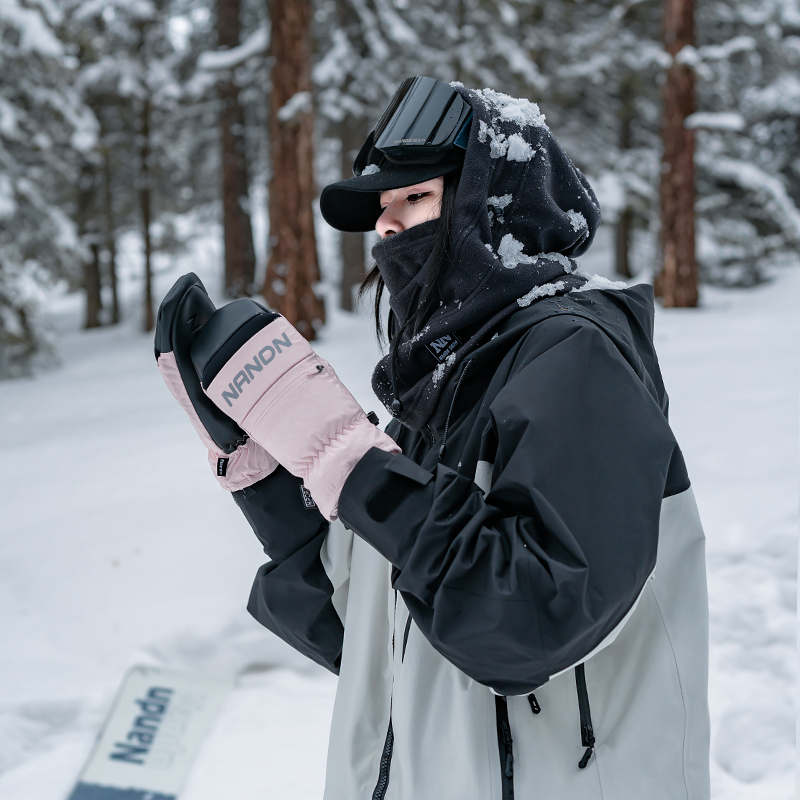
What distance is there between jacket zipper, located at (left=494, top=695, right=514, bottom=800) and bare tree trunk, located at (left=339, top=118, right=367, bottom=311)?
41.5ft

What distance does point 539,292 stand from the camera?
4.18 feet

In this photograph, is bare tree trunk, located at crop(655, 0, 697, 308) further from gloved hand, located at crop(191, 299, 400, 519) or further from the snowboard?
gloved hand, located at crop(191, 299, 400, 519)

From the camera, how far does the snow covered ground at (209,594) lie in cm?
297

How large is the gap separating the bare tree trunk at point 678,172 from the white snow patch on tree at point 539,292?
943 cm

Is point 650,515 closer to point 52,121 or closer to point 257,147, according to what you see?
point 52,121

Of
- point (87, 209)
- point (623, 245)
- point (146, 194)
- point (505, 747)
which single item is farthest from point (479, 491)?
point (87, 209)

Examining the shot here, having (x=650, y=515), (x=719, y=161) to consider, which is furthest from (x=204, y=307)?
(x=719, y=161)

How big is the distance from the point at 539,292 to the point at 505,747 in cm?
79

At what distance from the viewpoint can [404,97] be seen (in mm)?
1499

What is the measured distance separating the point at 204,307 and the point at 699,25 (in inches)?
659

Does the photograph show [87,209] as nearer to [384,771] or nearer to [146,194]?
[146,194]

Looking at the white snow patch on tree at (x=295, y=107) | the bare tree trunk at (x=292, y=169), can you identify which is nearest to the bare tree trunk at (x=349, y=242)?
the bare tree trunk at (x=292, y=169)

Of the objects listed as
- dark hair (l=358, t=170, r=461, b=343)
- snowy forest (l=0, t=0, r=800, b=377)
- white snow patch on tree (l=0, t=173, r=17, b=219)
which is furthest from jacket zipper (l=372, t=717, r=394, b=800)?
white snow patch on tree (l=0, t=173, r=17, b=219)

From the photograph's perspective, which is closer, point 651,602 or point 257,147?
point 651,602
